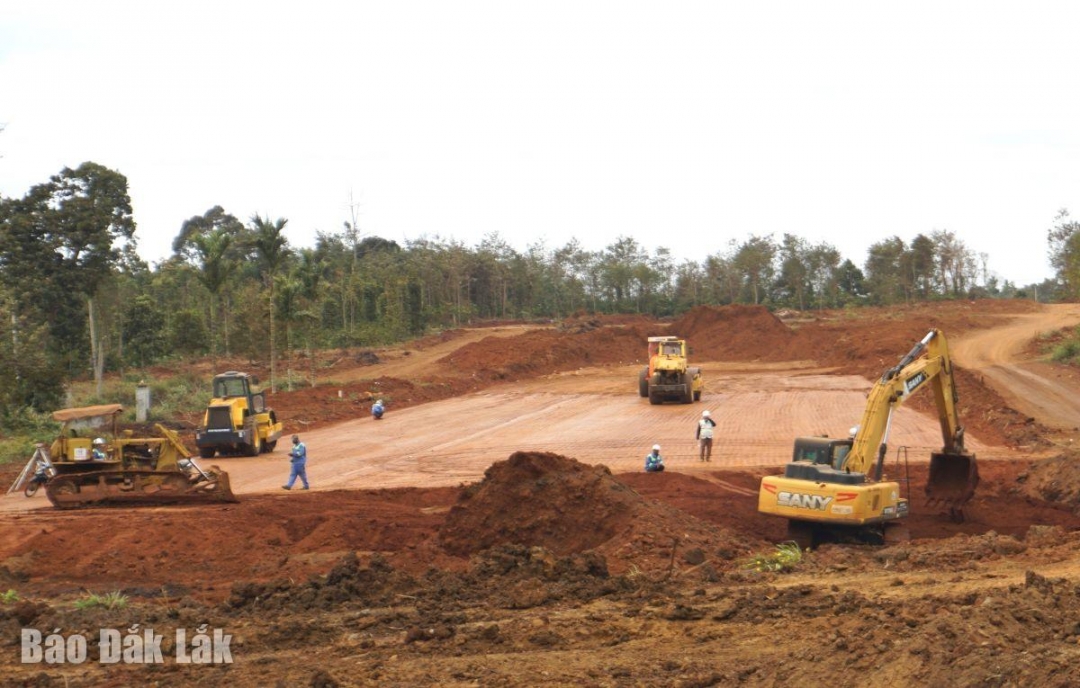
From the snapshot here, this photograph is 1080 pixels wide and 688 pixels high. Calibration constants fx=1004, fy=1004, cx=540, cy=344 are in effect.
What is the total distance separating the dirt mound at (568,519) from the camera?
13883mm

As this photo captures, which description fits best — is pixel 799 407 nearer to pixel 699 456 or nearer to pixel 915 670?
pixel 699 456

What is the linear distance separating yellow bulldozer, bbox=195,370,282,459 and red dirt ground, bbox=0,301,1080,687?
7.13 metres

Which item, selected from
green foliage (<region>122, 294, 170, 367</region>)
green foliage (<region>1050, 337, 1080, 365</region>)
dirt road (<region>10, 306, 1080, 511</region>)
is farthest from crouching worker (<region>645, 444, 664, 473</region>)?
green foliage (<region>122, 294, 170, 367</region>)

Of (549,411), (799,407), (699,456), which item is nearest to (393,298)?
(549,411)

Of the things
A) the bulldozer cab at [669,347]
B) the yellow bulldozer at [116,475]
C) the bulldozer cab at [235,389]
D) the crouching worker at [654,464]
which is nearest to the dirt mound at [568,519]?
the crouching worker at [654,464]

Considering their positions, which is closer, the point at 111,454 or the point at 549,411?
the point at 111,454

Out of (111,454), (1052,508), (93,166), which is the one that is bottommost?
(1052,508)

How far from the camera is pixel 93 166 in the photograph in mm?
44312

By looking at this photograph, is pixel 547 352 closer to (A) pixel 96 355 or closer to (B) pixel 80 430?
(A) pixel 96 355

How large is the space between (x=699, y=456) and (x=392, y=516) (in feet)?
33.1

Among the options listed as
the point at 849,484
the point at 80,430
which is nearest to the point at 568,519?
the point at 849,484

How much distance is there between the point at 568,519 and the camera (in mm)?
14773

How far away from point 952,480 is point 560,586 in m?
9.37

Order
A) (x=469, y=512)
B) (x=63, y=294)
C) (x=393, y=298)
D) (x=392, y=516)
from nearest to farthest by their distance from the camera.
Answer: (x=469, y=512) → (x=392, y=516) → (x=63, y=294) → (x=393, y=298)
